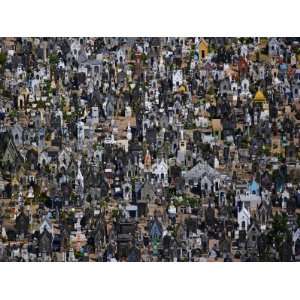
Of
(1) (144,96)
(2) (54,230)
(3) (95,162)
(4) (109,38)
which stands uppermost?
(4) (109,38)

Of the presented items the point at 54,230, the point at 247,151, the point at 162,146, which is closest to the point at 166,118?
the point at 162,146

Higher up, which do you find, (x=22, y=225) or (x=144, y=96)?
(x=144, y=96)

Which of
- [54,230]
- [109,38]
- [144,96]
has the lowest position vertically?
[54,230]

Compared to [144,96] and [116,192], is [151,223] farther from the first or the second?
[144,96]

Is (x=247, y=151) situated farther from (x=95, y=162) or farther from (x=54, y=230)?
(x=54, y=230)

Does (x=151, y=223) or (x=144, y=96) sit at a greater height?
(x=144, y=96)
